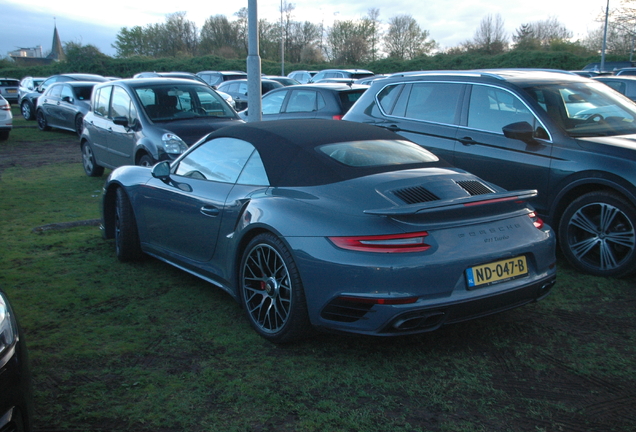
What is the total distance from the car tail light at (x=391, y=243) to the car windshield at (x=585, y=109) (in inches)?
119

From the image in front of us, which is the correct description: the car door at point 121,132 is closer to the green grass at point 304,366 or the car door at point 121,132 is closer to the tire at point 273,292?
the green grass at point 304,366

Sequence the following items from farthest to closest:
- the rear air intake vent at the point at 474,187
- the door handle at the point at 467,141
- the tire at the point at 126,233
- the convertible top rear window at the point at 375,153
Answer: the door handle at the point at 467,141 → the tire at the point at 126,233 → the convertible top rear window at the point at 375,153 → the rear air intake vent at the point at 474,187

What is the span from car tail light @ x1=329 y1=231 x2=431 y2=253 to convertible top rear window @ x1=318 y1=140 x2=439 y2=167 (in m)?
0.80

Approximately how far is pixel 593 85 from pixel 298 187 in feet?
13.7

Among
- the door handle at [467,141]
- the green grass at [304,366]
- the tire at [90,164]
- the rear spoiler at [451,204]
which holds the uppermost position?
the door handle at [467,141]

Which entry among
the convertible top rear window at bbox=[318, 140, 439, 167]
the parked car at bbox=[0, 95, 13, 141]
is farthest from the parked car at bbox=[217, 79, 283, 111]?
the convertible top rear window at bbox=[318, 140, 439, 167]

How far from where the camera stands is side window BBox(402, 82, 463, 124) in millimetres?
6629

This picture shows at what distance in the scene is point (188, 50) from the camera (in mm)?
79938

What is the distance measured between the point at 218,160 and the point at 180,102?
17.1 ft

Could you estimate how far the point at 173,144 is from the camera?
8531 mm

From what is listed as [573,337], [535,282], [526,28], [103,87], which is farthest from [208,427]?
[526,28]

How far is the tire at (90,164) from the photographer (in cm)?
1094

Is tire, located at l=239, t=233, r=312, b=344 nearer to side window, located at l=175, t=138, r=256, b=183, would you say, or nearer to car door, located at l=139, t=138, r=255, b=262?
car door, located at l=139, t=138, r=255, b=262

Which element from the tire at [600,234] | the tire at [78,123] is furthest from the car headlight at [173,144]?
the tire at [78,123]
